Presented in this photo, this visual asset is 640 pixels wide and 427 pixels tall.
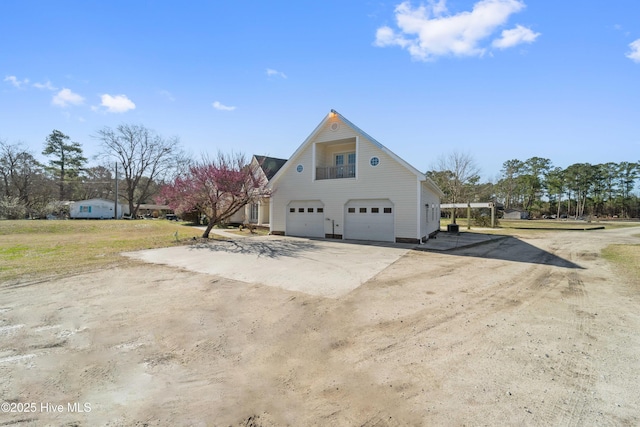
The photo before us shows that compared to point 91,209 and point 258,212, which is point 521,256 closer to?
point 258,212

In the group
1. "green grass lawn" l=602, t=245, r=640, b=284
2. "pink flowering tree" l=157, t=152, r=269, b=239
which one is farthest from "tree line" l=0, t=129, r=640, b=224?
"green grass lawn" l=602, t=245, r=640, b=284

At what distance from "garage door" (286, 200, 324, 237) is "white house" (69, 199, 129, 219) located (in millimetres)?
34768

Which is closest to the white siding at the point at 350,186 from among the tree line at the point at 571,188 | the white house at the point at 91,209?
the white house at the point at 91,209

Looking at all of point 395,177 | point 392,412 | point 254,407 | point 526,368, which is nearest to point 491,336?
point 526,368

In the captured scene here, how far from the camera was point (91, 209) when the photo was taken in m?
37.8

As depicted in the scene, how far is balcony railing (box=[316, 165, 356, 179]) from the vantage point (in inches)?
659

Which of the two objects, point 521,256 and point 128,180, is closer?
point 521,256

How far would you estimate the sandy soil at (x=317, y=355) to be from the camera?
258 cm

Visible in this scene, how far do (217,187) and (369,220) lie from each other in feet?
28.2

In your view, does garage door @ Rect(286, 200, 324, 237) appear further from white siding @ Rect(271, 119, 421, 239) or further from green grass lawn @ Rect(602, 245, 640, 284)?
green grass lawn @ Rect(602, 245, 640, 284)

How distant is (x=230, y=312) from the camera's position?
16.7 feet

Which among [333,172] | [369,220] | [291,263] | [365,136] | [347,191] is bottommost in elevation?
[291,263]

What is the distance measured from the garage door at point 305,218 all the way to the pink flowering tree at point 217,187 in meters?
2.46

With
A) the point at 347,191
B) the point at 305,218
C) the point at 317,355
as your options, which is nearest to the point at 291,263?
the point at 317,355
